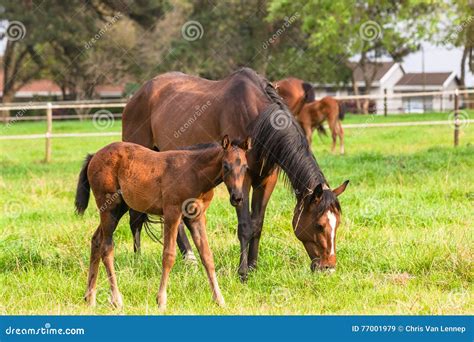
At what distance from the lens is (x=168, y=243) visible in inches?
201

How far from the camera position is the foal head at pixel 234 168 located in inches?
180

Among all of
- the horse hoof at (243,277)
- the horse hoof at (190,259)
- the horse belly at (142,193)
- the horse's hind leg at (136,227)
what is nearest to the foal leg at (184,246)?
the horse hoof at (190,259)

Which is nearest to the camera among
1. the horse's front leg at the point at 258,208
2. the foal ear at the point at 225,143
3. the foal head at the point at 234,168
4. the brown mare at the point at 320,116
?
the foal head at the point at 234,168

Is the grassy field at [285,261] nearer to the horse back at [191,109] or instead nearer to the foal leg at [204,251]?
the foal leg at [204,251]

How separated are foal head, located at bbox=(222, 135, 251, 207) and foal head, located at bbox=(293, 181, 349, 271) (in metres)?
1.17

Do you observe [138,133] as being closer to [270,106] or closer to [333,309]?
[270,106]

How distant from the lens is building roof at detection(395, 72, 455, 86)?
6919 centimetres

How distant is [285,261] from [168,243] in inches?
63.0

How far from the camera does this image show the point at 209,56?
4316cm

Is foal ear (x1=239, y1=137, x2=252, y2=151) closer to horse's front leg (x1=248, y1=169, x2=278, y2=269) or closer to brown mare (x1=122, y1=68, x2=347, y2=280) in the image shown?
brown mare (x1=122, y1=68, x2=347, y2=280)

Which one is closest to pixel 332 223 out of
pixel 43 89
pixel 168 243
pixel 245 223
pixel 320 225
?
pixel 320 225

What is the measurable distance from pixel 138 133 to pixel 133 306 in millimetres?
3386

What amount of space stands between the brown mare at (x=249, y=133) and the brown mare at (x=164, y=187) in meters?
1.05

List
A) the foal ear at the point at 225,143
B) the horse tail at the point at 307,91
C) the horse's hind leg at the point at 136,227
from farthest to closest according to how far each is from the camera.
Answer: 1. the horse tail at the point at 307,91
2. the horse's hind leg at the point at 136,227
3. the foal ear at the point at 225,143
